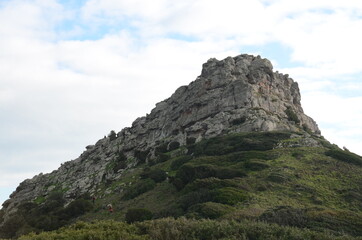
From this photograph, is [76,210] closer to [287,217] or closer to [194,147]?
[194,147]

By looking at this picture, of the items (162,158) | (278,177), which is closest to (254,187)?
(278,177)

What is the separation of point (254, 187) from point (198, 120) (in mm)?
34762

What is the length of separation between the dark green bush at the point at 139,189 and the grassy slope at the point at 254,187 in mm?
49

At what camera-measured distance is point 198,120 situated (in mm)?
70125

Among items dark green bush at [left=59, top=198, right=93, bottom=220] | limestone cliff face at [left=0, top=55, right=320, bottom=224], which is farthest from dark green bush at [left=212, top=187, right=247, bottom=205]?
limestone cliff face at [left=0, top=55, right=320, bottom=224]

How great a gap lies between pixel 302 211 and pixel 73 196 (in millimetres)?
41270

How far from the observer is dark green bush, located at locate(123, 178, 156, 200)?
46562mm

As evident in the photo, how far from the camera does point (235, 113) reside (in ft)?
212

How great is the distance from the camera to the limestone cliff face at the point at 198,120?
63.4 m

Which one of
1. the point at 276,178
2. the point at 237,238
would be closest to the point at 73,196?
the point at 276,178

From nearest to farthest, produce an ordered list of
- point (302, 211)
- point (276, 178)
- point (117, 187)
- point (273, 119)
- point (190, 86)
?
point (302, 211) → point (276, 178) → point (117, 187) → point (273, 119) → point (190, 86)

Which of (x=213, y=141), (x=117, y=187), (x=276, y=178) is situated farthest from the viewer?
(x=213, y=141)

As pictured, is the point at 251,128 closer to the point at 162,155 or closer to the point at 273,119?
the point at 273,119

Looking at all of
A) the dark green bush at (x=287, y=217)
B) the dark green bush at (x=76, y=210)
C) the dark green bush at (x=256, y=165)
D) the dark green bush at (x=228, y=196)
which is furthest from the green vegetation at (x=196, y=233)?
the dark green bush at (x=76, y=210)
